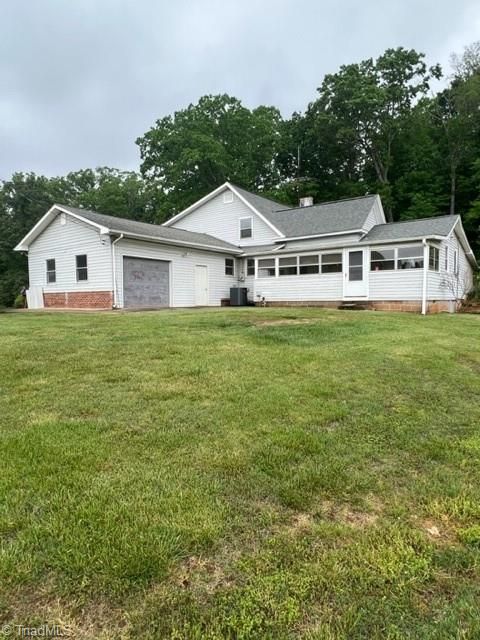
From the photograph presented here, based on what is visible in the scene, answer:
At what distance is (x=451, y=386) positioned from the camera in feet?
15.1

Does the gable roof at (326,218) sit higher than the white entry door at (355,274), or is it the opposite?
the gable roof at (326,218)

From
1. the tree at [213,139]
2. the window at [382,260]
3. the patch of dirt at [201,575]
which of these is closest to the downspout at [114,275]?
the window at [382,260]

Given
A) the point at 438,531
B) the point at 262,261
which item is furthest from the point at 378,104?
the point at 438,531

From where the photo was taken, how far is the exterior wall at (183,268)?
14.9 metres

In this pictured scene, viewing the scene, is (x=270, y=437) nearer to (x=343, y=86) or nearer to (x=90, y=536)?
(x=90, y=536)

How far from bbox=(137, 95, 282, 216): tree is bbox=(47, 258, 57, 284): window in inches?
664

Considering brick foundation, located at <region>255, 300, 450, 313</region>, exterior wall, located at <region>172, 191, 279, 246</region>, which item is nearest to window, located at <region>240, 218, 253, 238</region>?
exterior wall, located at <region>172, 191, 279, 246</region>

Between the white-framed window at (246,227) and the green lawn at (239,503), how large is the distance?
55.0ft

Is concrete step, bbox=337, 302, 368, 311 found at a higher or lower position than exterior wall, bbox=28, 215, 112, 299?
lower

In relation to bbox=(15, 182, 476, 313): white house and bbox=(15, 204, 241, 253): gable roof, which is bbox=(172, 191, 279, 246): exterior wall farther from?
bbox=(15, 204, 241, 253): gable roof

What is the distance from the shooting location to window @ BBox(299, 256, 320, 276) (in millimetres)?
17047

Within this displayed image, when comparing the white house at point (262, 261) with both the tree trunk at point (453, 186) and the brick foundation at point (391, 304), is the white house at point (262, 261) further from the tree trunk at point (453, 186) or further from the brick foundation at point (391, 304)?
the tree trunk at point (453, 186)

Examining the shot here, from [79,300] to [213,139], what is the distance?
67.3ft

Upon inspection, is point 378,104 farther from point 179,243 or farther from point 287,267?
point 179,243
